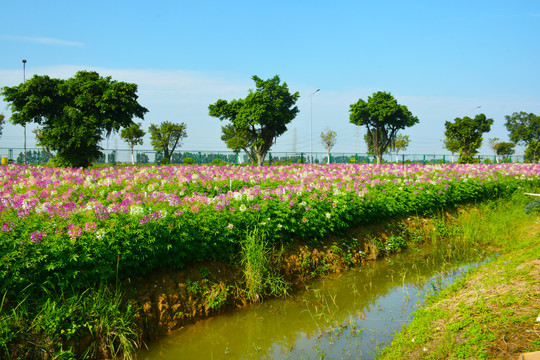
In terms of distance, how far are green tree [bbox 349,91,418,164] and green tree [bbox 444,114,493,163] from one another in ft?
16.3

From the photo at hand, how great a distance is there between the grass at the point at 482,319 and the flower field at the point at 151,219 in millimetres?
2525

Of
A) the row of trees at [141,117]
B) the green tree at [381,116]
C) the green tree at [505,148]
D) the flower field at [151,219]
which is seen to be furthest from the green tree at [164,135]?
the green tree at [505,148]

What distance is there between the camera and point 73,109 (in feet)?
58.5

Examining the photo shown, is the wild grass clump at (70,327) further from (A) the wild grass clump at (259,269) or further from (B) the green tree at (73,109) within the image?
(B) the green tree at (73,109)

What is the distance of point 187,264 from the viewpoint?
5242 mm

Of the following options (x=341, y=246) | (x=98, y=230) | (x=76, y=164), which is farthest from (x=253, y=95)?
(x=98, y=230)

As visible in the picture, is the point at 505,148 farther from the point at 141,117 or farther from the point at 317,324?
the point at 317,324

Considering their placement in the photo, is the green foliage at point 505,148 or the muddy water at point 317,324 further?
the green foliage at point 505,148

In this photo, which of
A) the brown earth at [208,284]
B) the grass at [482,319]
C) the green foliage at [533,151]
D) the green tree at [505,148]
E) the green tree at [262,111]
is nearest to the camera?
the grass at [482,319]

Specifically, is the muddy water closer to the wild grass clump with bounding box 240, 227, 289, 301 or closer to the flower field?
the wild grass clump with bounding box 240, 227, 289, 301

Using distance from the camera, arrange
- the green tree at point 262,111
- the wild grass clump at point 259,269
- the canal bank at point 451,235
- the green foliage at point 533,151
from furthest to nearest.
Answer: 1. the green foliage at point 533,151
2. the green tree at point 262,111
3. the canal bank at point 451,235
4. the wild grass clump at point 259,269

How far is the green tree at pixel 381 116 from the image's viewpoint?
41.8m

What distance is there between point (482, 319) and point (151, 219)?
3.87m

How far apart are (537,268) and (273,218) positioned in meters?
3.60
